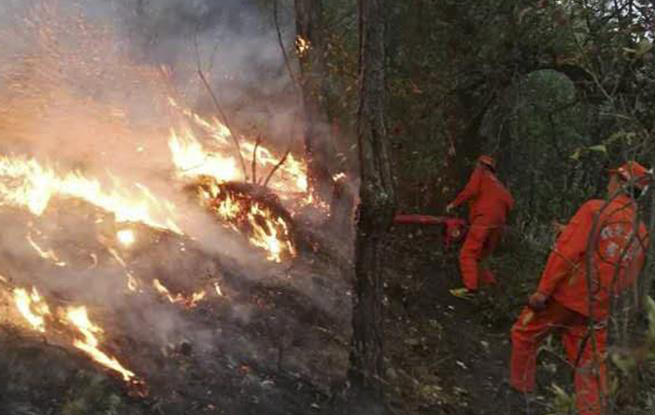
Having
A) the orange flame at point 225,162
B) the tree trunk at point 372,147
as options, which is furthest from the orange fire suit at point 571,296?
the orange flame at point 225,162

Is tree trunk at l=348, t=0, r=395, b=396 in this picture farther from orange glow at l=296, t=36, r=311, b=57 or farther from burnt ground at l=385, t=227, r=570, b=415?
orange glow at l=296, t=36, r=311, b=57

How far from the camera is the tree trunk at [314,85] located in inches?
296

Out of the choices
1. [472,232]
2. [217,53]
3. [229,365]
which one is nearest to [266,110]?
[217,53]

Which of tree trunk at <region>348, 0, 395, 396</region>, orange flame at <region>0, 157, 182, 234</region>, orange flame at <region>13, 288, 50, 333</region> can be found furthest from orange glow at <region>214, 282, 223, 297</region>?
tree trunk at <region>348, 0, 395, 396</region>

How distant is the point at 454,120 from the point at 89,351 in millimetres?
5514

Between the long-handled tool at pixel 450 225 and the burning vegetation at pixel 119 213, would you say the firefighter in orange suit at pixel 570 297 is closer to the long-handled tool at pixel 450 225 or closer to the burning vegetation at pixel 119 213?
the burning vegetation at pixel 119 213

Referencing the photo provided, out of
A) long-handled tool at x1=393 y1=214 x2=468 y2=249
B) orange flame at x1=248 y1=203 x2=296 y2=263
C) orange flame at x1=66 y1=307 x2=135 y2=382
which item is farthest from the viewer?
long-handled tool at x1=393 y1=214 x2=468 y2=249

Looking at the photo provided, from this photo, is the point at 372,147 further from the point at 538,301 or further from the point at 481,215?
the point at 481,215

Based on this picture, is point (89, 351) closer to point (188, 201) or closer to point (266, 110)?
point (188, 201)

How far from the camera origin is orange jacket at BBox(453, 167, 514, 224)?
8219 millimetres

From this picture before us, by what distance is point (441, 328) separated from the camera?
23.8 ft

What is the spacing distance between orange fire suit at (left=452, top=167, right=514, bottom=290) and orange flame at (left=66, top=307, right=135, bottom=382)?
4.36m

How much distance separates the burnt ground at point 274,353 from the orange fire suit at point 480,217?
11.6 inches

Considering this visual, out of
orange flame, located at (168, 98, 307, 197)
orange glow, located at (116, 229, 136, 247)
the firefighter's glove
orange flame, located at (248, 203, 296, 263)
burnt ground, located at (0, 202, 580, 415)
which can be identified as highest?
orange flame, located at (168, 98, 307, 197)
